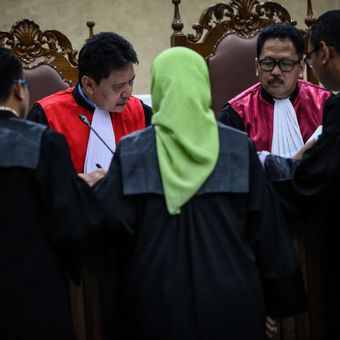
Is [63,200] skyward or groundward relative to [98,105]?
groundward

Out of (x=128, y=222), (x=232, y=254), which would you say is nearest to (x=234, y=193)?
(x=232, y=254)

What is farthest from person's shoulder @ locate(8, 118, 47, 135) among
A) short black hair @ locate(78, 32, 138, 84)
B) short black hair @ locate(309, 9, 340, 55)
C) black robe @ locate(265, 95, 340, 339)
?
short black hair @ locate(309, 9, 340, 55)

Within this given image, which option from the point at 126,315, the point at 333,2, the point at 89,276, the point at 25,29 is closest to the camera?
the point at 126,315

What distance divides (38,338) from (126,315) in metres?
0.27

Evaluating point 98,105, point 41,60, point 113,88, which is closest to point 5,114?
point 113,88

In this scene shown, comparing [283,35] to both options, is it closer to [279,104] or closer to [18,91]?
[279,104]

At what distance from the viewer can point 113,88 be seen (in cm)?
275

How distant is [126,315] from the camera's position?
1.92m

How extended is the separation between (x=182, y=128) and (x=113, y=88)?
3.41ft

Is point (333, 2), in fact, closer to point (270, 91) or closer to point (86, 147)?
point (270, 91)

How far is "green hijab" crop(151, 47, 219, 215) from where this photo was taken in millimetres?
1762

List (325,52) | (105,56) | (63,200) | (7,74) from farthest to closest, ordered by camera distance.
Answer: (105,56)
(325,52)
(7,74)
(63,200)

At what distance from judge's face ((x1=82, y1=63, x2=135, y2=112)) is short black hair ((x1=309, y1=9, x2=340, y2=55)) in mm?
799

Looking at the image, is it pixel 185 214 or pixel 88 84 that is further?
pixel 88 84
